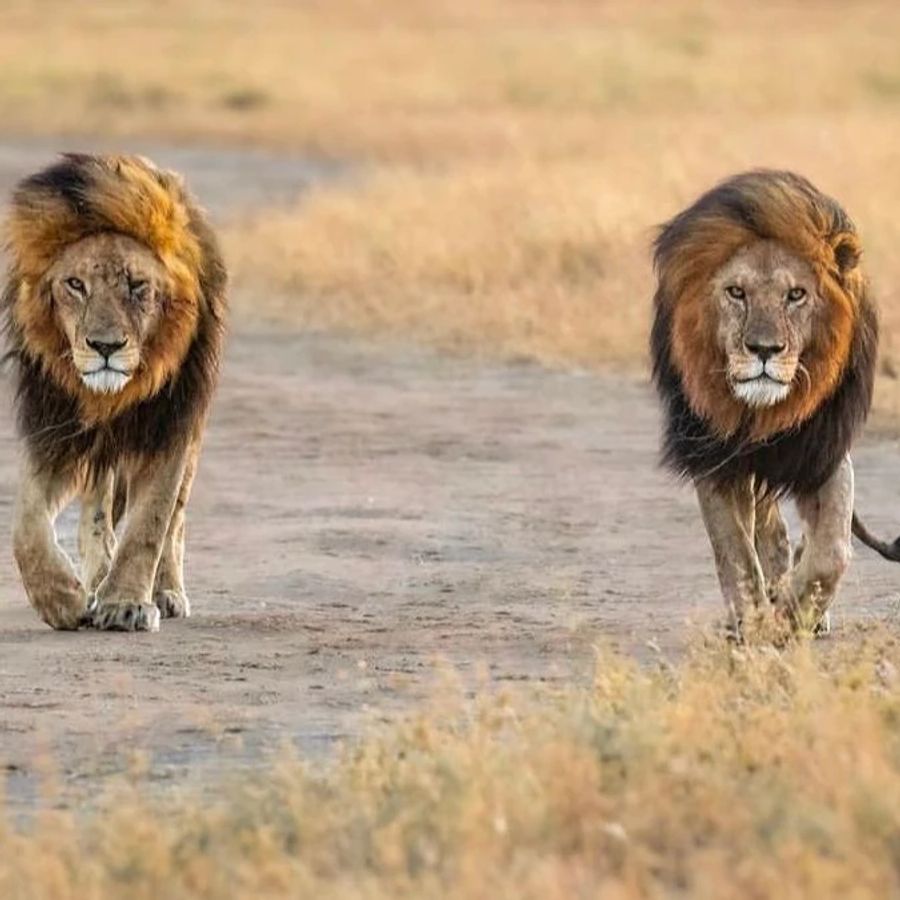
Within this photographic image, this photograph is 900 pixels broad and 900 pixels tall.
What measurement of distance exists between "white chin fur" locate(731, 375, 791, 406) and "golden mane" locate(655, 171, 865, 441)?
102mm

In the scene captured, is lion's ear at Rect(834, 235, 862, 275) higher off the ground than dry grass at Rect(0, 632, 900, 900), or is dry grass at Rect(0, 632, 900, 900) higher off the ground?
lion's ear at Rect(834, 235, 862, 275)

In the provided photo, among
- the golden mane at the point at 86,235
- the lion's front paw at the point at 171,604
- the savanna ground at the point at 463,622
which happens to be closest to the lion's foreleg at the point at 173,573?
the lion's front paw at the point at 171,604

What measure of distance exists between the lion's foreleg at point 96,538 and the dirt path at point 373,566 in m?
0.20

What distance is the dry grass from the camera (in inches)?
183

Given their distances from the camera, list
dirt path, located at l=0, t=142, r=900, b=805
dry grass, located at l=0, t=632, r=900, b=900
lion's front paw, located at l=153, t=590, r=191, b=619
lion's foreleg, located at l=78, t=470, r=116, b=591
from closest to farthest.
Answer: dry grass, located at l=0, t=632, r=900, b=900, dirt path, located at l=0, t=142, r=900, b=805, lion's front paw, located at l=153, t=590, r=191, b=619, lion's foreleg, located at l=78, t=470, r=116, b=591

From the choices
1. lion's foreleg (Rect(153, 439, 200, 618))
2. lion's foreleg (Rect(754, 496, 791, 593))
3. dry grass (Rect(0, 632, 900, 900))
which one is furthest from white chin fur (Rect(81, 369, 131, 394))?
dry grass (Rect(0, 632, 900, 900))

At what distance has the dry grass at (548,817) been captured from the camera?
4637 mm

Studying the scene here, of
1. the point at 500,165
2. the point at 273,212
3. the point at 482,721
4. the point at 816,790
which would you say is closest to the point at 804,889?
the point at 816,790

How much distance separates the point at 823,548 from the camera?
23.7ft

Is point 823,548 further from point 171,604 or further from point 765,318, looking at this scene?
point 171,604

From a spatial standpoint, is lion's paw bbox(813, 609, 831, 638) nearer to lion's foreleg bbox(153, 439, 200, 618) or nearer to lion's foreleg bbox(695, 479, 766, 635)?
lion's foreleg bbox(695, 479, 766, 635)

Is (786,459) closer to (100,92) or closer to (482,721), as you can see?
(482,721)

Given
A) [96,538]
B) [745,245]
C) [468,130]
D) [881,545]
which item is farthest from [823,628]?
[468,130]

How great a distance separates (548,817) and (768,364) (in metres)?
2.34
